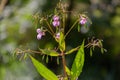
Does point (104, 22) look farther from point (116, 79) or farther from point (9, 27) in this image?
point (9, 27)

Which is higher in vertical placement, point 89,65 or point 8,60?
point 8,60

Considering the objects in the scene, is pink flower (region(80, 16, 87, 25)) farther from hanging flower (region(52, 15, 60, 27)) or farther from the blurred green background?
the blurred green background

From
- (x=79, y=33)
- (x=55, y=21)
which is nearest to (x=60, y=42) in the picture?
(x=55, y=21)

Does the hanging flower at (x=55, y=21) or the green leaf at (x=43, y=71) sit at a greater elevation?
the hanging flower at (x=55, y=21)

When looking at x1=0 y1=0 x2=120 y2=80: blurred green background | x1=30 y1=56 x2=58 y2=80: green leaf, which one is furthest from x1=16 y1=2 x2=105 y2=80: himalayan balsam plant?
x1=0 y1=0 x2=120 y2=80: blurred green background

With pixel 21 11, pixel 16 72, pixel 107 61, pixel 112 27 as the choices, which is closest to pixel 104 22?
pixel 112 27

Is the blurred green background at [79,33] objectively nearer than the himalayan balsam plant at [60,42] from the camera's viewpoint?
No

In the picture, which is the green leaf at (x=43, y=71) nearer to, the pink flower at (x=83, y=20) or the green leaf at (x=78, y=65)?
the green leaf at (x=78, y=65)

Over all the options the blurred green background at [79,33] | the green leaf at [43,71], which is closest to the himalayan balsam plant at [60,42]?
the green leaf at [43,71]
